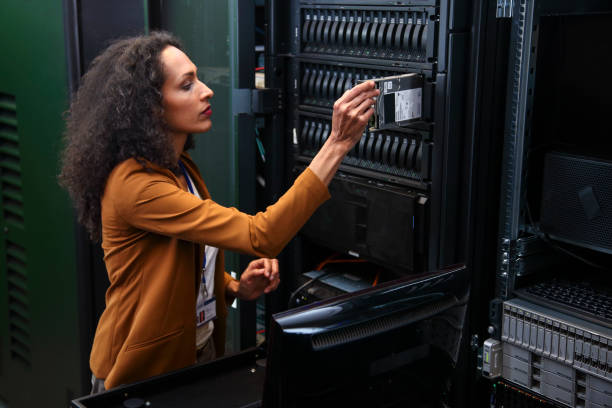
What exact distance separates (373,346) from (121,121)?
944mm

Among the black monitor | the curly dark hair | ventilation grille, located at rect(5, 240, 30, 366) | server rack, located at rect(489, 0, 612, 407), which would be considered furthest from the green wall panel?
the black monitor

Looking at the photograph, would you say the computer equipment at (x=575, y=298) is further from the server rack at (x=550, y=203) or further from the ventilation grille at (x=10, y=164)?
the ventilation grille at (x=10, y=164)

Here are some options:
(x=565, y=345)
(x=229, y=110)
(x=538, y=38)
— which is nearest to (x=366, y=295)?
(x=565, y=345)

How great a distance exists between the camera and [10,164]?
2.77 metres

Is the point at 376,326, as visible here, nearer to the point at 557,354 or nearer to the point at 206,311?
the point at 557,354

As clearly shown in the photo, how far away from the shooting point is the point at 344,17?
2068 millimetres

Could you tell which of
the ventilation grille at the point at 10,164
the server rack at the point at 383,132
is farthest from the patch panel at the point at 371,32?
the ventilation grille at the point at 10,164

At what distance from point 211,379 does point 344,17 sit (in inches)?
42.7

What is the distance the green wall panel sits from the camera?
246 cm

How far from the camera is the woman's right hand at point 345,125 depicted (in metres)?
1.65

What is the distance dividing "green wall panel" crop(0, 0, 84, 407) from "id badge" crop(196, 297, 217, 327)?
795 mm

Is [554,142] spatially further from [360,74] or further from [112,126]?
[112,126]

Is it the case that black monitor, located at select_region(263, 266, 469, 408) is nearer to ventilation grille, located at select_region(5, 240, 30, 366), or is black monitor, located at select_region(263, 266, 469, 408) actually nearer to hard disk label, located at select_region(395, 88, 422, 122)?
hard disk label, located at select_region(395, 88, 422, 122)

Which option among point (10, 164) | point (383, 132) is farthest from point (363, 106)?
point (10, 164)
